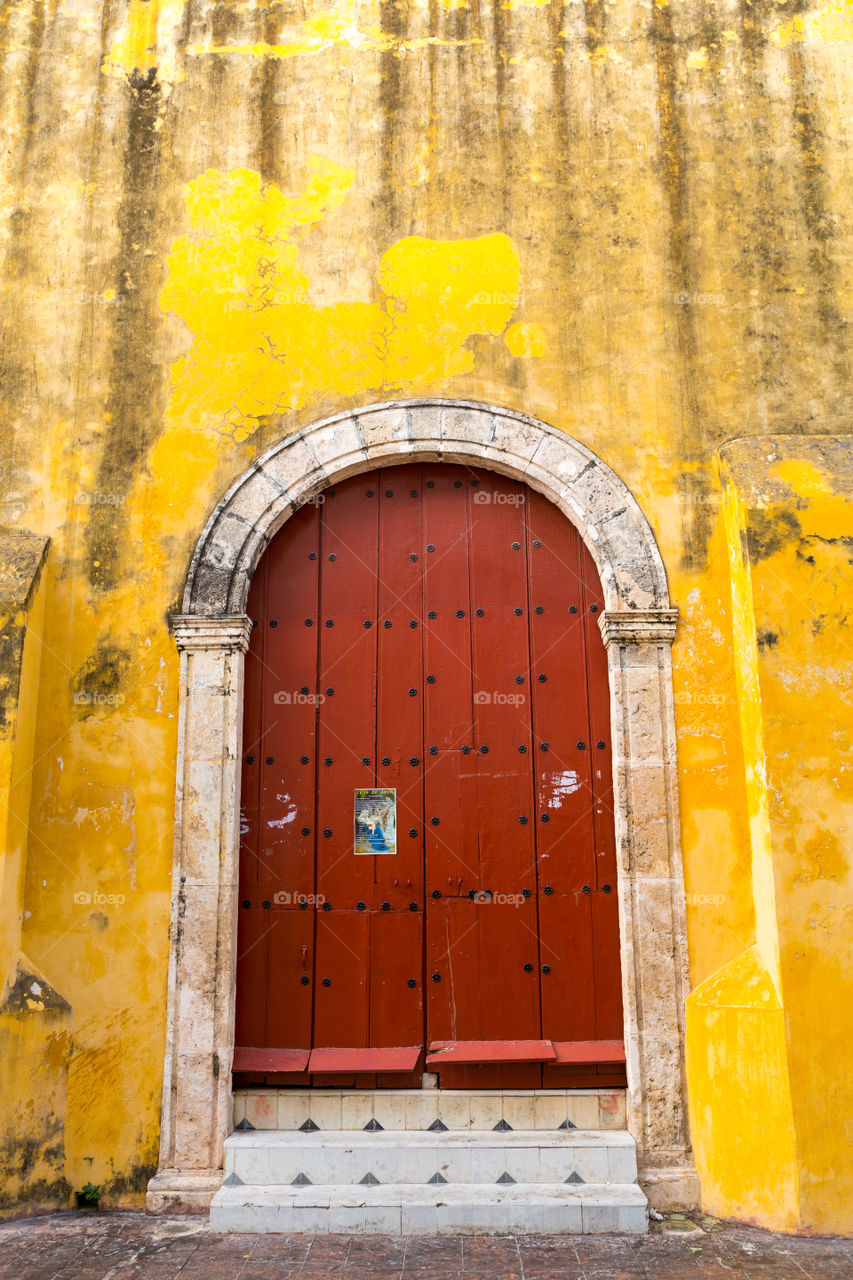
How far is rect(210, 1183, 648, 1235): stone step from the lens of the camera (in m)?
3.72

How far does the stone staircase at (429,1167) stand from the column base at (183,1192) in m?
0.08

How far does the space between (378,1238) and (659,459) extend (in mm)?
3495

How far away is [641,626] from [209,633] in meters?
1.96

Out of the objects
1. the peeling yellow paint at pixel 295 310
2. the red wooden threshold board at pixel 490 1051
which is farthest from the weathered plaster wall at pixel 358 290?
the red wooden threshold board at pixel 490 1051

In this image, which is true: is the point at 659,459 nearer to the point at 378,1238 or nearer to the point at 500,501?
the point at 500,501

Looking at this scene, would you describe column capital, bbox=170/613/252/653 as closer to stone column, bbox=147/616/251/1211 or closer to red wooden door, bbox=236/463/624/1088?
stone column, bbox=147/616/251/1211

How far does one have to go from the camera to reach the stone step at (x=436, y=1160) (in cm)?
389

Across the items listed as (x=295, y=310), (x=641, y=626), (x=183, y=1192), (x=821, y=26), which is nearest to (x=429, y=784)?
(x=641, y=626)

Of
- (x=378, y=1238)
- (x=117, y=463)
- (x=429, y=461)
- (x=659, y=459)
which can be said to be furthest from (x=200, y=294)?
(x=378, y=1238)

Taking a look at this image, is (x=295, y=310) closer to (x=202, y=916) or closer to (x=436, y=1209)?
(x=202, y=916)

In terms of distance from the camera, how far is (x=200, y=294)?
4832mm

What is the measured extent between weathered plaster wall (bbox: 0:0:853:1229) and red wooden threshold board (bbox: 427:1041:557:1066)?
748 millimetres

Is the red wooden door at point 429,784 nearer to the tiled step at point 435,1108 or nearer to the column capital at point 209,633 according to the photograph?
the tiled step at point 435,1108

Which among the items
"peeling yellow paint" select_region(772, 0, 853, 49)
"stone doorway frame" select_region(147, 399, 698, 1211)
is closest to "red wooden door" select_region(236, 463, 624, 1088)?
"stone doorway frame" select_region(147, 399, 698, 1211)
